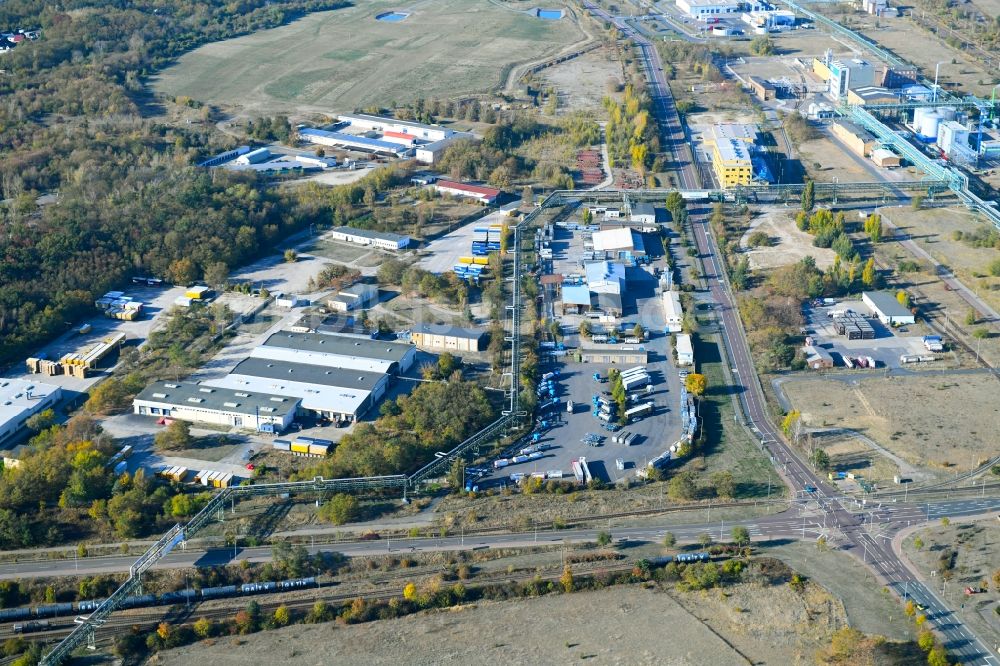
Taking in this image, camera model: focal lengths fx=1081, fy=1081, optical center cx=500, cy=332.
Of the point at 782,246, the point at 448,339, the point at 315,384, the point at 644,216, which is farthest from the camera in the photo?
the point at 644,216

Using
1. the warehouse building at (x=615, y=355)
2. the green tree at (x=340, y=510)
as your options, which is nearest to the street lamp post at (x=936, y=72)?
the warehouse building at (x=615, y=355)

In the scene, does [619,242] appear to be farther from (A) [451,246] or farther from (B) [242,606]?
(B) [242,606]

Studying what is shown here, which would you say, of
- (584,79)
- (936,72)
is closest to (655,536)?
(584,79)

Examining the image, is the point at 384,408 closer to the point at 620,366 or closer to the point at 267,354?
the point at 267,354

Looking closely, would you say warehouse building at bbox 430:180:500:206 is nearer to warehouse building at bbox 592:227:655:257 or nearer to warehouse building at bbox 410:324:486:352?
warehouse building at bbox 592:227:655:257

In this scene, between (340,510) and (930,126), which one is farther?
(930,126)

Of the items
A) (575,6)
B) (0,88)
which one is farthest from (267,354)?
(575,6)

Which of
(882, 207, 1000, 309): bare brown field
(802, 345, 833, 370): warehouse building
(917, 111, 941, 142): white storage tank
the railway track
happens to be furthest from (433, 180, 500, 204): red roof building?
the railway track

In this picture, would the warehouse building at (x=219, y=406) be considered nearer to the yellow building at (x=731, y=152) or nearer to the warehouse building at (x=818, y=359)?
the warehouse building at (x=818, y=359)
